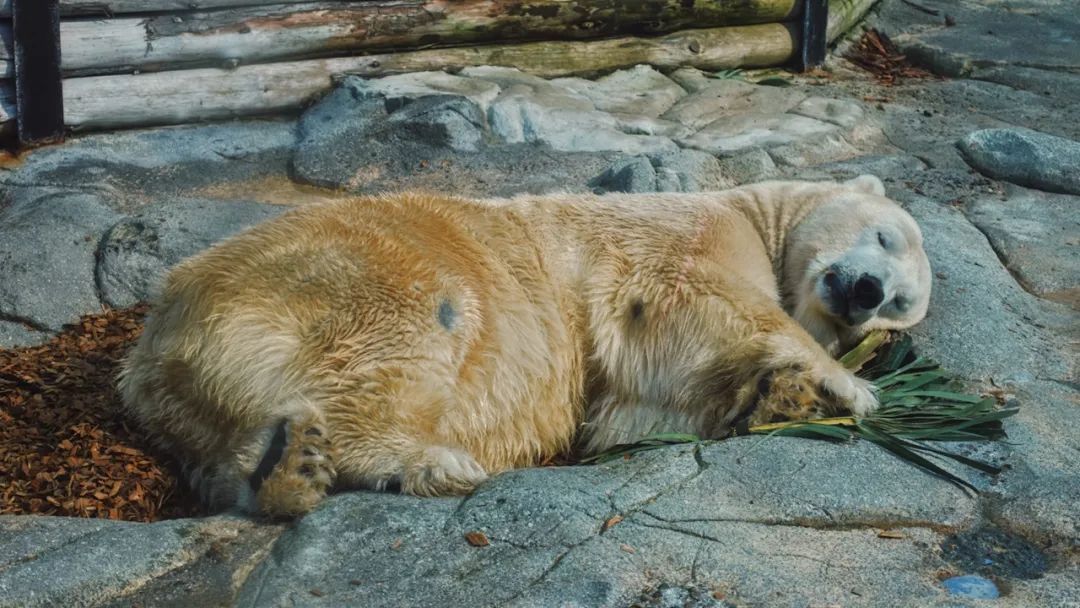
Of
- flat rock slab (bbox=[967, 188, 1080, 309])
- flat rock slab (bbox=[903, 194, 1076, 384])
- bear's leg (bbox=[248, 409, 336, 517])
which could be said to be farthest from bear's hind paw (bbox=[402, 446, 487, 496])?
flat rock slab (bbox=[967, 188, 1080, 309])

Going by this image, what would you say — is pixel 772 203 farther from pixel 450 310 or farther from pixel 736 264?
pixel 450 310

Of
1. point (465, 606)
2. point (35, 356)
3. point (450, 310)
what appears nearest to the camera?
point (465, 606)

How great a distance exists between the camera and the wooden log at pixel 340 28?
5.86m

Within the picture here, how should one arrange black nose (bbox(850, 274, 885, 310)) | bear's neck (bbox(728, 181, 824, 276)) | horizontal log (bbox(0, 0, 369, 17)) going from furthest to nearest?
horizontal log (bbox(0, 0, 369, 17)), bear's neck (bbox(728, 181, 824, 276)), black nose (bbox(850, 274, 885, 310))

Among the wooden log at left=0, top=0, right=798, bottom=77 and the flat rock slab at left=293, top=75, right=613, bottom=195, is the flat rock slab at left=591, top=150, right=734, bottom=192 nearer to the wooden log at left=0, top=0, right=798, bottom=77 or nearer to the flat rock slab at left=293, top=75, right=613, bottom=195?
the flat rock slab at left=293, top=75, right=613, bottom=195

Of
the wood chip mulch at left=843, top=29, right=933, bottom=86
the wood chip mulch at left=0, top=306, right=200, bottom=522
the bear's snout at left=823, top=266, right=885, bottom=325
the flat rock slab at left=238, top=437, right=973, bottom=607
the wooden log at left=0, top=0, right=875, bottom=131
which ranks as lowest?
the wood chip mulch at left=0, top=306, right=200, bottom=522

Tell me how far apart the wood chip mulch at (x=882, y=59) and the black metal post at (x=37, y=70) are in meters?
5.21

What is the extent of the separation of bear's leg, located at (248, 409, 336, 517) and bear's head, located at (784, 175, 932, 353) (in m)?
1.87

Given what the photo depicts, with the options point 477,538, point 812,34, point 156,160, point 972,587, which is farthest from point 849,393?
point 812,34

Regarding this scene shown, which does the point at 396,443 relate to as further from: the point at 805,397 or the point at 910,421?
the point at 910,421

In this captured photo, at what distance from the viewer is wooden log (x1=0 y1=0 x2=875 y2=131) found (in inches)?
231

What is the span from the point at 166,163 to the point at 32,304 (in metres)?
1.29

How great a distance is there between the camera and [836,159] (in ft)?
21.0

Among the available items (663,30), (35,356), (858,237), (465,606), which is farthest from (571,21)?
(465,606)
